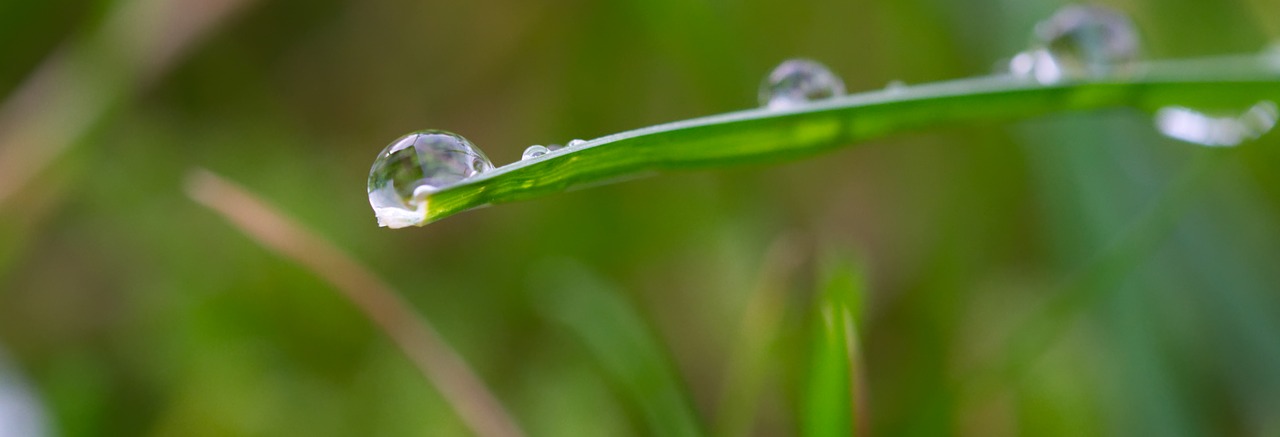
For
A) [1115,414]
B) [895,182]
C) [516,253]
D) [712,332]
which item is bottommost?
[1115,414]

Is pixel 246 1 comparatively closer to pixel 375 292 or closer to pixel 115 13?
pixel 115 13

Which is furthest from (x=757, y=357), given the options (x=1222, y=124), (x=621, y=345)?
(x=1222, y=124)

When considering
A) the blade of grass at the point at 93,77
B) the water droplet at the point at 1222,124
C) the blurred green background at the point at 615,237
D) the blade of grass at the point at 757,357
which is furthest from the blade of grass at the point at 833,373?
the blade of grass at the point at 93,77

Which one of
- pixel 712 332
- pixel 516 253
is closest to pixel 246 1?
pixel 516 253

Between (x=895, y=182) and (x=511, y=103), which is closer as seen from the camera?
(x=895, y=182)

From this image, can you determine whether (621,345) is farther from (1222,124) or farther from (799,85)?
(1222,124)

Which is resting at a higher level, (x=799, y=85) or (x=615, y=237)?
(x=615, y=237)

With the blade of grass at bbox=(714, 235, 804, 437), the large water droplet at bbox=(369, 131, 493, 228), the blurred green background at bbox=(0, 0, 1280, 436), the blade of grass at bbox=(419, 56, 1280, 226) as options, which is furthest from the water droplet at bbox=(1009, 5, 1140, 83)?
the large water droplet at bbox=(369, 131, 493, 228)
